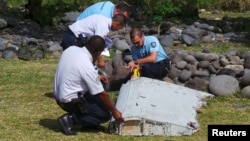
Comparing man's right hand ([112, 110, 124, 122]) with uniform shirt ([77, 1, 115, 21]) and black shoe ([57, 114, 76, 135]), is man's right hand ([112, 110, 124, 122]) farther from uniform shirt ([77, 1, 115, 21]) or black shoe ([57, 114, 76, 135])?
uniform shirt ([77, 1, 115, 21])

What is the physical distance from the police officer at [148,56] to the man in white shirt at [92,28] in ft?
1.86

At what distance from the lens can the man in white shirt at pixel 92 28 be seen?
7.55 m

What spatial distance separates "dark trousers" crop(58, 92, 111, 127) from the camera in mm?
6805

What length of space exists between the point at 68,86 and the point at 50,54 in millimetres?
6220

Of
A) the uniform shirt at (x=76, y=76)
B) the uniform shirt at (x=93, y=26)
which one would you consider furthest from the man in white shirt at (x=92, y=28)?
the uniform shirt at (x=76, y=76)

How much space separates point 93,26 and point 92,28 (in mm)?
35

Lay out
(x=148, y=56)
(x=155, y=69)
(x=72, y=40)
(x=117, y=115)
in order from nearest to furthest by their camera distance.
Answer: (x=117, y=115)
(x=72, y=40)
(x=148, y=56)
(x=155, y=69)

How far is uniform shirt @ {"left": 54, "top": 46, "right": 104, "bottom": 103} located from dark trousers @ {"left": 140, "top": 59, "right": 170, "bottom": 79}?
2088mm

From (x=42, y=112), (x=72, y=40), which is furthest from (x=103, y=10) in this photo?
(x=42, y=112)

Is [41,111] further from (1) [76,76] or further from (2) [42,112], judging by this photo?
(1) [76,76]

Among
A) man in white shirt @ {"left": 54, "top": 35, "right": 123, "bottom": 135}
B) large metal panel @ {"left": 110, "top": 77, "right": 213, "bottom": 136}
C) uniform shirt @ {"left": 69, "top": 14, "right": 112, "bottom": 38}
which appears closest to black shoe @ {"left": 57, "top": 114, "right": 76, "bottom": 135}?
man in white shirt @ {"left": 54, "top": 35, "right": 123, "bottom": 135}

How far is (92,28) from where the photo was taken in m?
8.01

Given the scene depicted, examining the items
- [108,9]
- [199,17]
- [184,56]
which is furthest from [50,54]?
[199,17]

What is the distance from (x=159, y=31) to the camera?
16266mm
